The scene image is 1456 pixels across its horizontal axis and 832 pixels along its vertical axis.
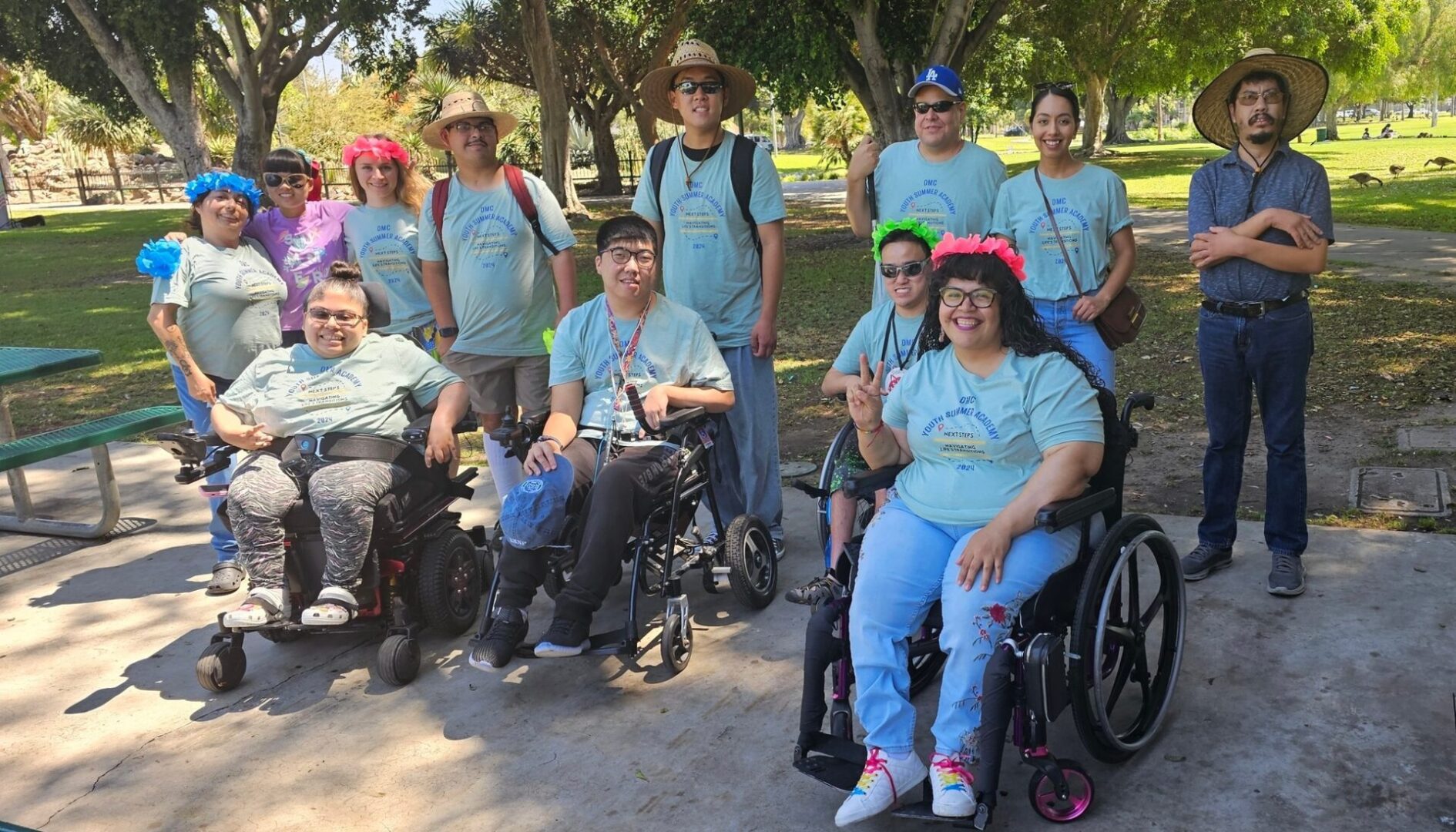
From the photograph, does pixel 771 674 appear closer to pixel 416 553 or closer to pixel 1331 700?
pixel 416 553

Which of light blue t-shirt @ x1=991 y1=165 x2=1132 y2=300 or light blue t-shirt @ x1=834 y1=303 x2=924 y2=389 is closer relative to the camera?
light blue t-shirt @ x1=834 y1=303 x2=924 y2=389

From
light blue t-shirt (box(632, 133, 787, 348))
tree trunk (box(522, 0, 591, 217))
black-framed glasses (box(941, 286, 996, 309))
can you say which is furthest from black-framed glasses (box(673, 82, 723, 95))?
tree trunk (box(522, 0, 591, 217))

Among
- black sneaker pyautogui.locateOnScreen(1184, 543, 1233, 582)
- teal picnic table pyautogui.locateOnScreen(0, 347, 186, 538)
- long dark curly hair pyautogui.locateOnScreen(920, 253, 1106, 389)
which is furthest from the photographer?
teal picnic table pyautogui.locateOnScreen(0, 347, 186, 538)

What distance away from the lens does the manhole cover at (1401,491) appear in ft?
15.4

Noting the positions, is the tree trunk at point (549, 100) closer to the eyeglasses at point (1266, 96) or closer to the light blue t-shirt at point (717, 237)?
the light blue t-shirt at point (717, 237)

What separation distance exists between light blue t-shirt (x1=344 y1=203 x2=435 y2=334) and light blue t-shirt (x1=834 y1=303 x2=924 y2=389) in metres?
2.03

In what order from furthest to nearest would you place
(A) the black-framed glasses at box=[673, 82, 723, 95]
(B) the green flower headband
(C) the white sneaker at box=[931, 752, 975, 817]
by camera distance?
1. (A) the black-framed glasses at box=[673, 82, 723, 95]
2. (B) the green flower headband
3. (C) the white sneaker at box=[931, 752, 975, 817]

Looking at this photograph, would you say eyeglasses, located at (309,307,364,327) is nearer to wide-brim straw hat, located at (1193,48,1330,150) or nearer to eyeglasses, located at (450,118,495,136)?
eyeglasses, located at (450,118,495,136)

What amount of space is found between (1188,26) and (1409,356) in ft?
69.4

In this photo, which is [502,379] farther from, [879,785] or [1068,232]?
[879,785]

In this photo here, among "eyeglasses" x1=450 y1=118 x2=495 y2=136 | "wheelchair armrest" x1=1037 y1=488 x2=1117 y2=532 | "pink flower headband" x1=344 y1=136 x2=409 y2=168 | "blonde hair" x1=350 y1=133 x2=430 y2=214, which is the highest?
"eyeglasses" x1=450 y1=118 x2=495 y2=136

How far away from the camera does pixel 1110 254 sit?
4348 mm

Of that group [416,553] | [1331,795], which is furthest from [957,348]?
[416,553]

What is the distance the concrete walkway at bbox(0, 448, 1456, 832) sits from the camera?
117 inches
